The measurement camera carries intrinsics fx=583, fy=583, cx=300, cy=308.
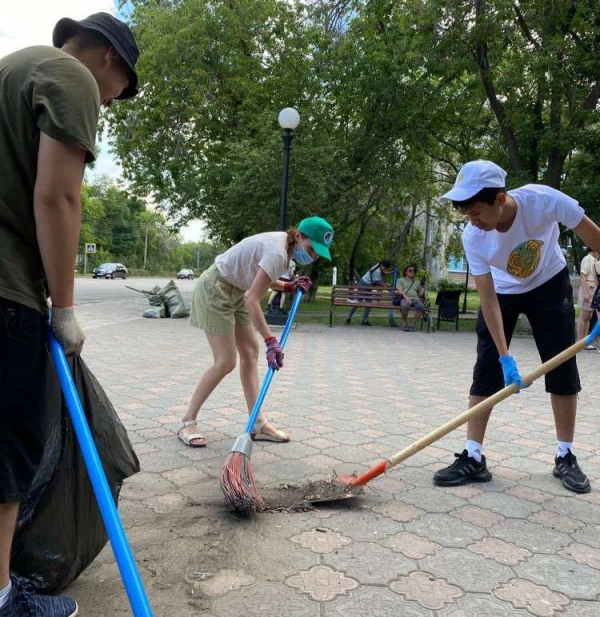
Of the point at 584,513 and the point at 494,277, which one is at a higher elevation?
the point at 494,277

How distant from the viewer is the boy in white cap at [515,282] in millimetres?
2791

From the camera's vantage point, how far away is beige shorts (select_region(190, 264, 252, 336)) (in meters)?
3.72

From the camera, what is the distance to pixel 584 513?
2.83 m

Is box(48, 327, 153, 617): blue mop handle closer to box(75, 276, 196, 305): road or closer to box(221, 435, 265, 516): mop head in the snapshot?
box(221, 435, 265, 516): mop head

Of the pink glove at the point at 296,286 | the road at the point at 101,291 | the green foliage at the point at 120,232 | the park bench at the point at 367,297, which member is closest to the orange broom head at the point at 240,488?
the pink glove at the point at 296,286

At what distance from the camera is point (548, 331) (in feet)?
10.5

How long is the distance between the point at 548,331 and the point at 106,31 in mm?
2600

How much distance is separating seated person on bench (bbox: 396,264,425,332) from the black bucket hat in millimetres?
10203


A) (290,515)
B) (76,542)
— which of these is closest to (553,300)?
(290,515)

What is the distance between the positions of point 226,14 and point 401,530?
15.9 metres

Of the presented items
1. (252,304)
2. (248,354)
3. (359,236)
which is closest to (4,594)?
(252,304)

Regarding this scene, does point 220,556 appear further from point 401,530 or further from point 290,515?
point 401,530

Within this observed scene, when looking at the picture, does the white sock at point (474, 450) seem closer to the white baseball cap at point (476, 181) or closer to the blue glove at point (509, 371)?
the blue glove at point (509, 371)

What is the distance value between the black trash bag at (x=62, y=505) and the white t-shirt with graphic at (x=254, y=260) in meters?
1.53
